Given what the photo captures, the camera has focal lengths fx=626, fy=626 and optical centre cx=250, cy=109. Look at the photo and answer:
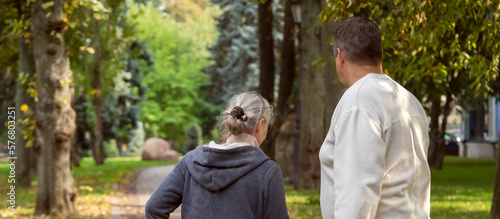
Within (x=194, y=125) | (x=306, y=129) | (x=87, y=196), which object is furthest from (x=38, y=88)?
(x=194, y=125)

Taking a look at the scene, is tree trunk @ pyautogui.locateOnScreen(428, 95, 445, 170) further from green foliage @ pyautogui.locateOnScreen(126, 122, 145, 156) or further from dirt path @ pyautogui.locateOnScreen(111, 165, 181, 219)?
green foliage @ pyautogui.locateOnScreen(126, 122, 145, 156)

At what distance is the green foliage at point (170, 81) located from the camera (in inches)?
1747

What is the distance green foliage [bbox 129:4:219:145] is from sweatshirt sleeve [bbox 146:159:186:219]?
133 feet

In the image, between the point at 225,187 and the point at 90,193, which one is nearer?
the point at 225,187

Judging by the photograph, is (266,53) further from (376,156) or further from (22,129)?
(376,156)

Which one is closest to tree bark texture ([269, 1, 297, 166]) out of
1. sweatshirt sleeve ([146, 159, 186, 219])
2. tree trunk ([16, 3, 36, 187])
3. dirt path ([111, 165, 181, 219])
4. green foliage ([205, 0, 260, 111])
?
dirt path ([111, 165, 181, 219])

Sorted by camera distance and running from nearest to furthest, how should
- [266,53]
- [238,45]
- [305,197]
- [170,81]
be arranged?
[305,197] → [266,53] → [238,45] → [170,81]

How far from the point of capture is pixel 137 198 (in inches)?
512

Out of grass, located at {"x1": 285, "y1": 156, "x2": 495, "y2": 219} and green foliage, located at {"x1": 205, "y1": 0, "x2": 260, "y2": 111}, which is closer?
grass, located at {"x1": 285, "y1": 156, "x2": 495, "y2": 219}

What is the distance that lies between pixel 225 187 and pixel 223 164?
11 centimetres

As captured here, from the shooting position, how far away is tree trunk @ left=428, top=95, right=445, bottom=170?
21.3 m

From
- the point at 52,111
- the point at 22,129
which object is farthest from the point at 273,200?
the point at 22,129

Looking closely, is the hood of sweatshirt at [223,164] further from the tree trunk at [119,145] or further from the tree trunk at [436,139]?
the tree trunk at [119,145]

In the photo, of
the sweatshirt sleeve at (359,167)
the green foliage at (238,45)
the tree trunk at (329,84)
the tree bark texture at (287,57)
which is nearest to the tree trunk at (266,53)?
the tree bark texture at (287,57)
